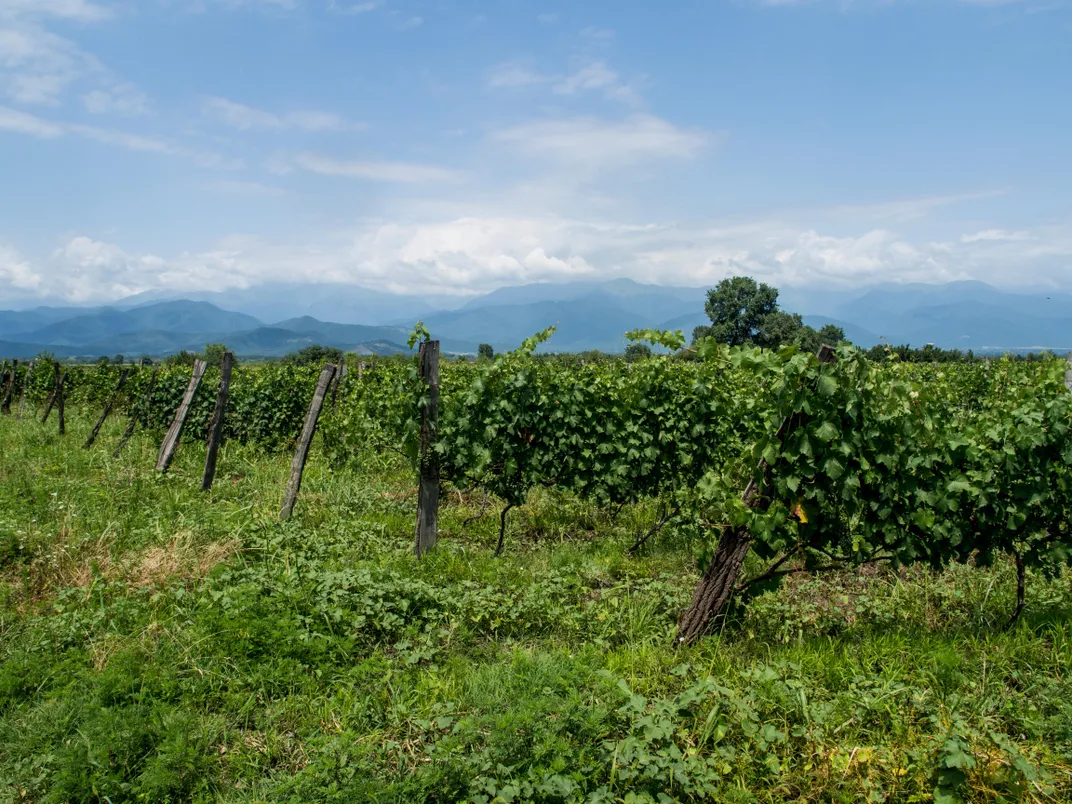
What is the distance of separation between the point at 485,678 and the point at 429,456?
3100mm

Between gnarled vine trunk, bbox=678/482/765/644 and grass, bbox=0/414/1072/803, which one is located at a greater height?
gnarled vine trunk, bbox=678/482/765/644

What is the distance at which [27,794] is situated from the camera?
3205 millimetres

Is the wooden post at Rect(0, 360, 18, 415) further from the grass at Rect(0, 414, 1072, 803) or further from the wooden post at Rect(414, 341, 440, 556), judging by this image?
the wooden post at Rect(414, 341, 440, 556)

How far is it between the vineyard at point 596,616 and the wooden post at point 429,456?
45 millimetres

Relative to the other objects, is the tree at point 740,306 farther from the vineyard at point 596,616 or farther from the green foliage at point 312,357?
the vineyard at point 596,616

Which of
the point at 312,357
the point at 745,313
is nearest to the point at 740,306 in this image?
the point at 745,313

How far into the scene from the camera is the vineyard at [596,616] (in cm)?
312

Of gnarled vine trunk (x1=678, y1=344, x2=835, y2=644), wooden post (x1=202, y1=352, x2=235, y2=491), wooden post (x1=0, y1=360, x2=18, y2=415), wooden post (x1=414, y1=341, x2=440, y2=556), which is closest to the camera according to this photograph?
gnarled vine trunk (x1=678, y1=344, x2=835, y2=644)

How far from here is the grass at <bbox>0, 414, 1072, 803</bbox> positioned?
304cm

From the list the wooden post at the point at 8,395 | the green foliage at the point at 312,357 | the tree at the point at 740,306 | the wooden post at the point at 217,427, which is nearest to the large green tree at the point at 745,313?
the tree at the point at 740,306

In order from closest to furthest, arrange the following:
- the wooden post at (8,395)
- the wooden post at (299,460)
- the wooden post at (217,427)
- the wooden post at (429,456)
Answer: the wooden post at (429,456) → the wooden post at (299,460) → the wooden post at (217,427) → the wooden post at (8,395)

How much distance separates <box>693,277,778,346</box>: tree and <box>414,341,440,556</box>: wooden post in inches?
2784

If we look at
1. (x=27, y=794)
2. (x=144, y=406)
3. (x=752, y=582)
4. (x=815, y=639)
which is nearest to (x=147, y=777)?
(x=27, y=794)

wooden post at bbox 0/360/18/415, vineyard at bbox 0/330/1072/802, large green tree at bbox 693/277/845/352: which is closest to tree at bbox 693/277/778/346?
large green tree at bbox 693/277/845/352
